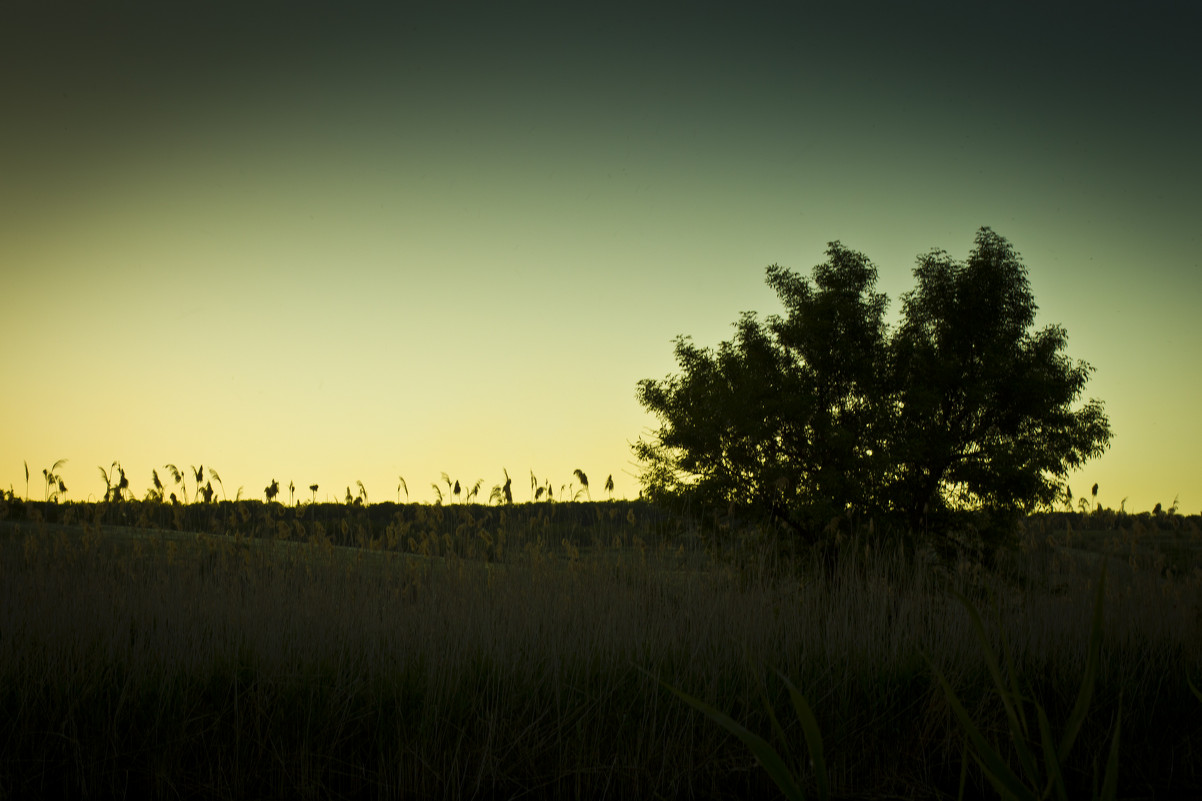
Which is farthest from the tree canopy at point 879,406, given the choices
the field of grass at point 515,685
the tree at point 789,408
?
the field of grass at point 515,685

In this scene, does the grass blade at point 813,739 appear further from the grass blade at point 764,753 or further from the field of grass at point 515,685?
the field of grass at point 515,685

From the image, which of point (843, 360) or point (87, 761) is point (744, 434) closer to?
point (843, 360)

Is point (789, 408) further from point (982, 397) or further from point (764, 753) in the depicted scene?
point (764, 753)

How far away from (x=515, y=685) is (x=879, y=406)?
13079mm

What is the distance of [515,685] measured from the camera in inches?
221

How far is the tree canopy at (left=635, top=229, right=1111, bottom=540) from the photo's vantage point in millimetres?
16109

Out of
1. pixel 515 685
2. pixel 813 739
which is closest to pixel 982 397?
pixel 515 685

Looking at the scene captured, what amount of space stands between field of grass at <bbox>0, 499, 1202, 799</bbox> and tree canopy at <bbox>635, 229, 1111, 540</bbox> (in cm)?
766

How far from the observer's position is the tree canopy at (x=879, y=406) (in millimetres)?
16109

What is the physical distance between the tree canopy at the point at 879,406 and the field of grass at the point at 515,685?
25.1ft

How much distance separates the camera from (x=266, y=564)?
9.22 m

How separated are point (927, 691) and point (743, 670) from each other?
1339 mm

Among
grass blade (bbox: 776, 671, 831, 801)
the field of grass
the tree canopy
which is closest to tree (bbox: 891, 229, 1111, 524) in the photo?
the tree canopy

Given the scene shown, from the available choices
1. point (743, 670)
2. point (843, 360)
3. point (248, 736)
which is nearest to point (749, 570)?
point (743, 670)
